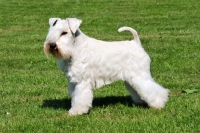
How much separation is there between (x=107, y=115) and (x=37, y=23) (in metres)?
14.1

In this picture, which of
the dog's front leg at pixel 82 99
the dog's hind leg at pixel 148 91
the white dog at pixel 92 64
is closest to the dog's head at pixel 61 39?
the white dog at pixel 92 64

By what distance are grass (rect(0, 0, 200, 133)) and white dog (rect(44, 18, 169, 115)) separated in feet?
0.91

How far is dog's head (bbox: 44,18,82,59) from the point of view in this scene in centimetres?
715

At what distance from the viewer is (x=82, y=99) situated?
7414mm

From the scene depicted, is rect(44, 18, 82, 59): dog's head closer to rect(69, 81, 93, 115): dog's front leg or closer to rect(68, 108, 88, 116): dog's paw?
rect(69, 81, 93, 115): dog's front leg

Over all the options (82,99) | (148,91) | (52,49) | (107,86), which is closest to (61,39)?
(52,49)

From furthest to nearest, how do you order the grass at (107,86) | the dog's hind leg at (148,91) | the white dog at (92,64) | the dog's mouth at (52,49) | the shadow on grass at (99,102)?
1. the shadow on grass at (99,102)
2. the dog's hind leg at (148,91)
3. the white dog at (92,64)
4. the dog's mouth at (52,49)
5. the grass at (107,86)

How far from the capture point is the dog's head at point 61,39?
23.5ft

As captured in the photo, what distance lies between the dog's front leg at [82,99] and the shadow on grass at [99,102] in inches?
25.6

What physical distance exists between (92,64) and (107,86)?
221cm

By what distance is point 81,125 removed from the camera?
700cm

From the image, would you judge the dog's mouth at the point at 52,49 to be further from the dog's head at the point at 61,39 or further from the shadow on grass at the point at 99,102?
the shadow on grass at the point at 99,102

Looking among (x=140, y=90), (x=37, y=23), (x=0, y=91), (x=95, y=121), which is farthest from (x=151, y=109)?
(x=37, y=23)

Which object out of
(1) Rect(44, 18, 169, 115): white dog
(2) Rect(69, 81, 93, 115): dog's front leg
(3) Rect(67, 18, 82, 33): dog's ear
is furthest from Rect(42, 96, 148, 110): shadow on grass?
(3) Rect(67, 18, 82, 33): dog's ear
